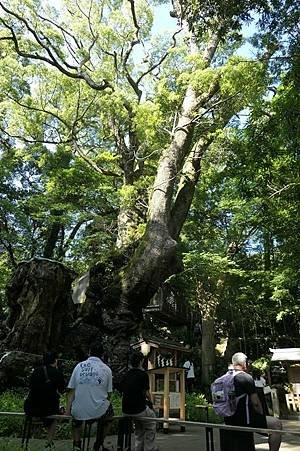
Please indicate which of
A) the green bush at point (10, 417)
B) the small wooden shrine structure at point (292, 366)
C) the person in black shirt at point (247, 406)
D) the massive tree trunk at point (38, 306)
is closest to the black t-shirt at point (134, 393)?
the person in black shirt at point (247, 406)

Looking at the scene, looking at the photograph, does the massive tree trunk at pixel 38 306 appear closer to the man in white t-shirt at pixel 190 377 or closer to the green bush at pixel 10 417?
the green bush at pixel 10 417

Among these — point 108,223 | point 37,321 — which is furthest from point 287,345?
point 37,321

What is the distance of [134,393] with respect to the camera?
196 inches

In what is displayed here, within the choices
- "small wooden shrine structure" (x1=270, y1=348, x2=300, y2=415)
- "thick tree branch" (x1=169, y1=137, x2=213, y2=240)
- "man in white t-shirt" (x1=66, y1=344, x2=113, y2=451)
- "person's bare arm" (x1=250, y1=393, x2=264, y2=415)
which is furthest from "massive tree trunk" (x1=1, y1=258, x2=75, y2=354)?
"small wooden shrine structure" (x1=270, y1=348, x2=300, y2=415)

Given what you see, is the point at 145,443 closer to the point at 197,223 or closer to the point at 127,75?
the point at 197,223

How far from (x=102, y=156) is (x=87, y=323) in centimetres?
623

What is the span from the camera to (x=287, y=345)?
786 inches

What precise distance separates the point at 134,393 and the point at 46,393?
1072mm

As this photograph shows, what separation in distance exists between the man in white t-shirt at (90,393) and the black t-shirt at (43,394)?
0.35 metres

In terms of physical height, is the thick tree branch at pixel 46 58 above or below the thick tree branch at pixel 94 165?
above

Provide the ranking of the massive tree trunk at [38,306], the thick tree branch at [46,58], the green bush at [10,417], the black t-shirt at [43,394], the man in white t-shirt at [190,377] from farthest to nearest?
1. the man in white t-shirt at [190,377]
2. the thick tree branch at [46,58]
3. the massive tree trunk at [38,306]
4. the green bush at [10,417]
5. the black t-shirt at [43,394]

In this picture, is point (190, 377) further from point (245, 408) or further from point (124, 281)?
point (245, 408)

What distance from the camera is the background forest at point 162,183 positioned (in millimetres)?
9226

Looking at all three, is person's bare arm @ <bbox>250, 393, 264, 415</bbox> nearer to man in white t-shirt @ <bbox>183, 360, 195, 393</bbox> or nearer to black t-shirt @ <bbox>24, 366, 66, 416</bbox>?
black t-shirt @ <bbox>24, 366, 66, 416</bbox>
